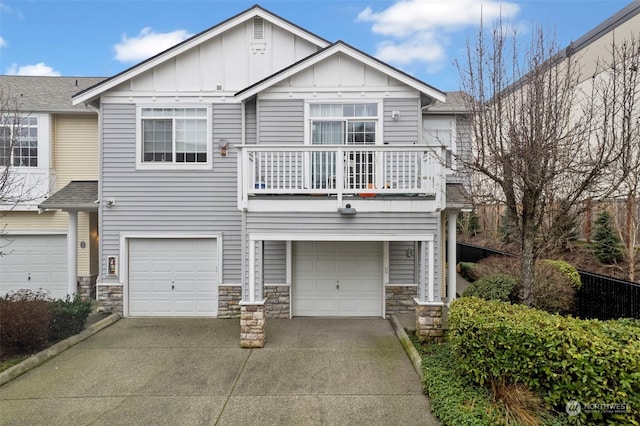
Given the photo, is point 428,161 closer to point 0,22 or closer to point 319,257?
point 319,257

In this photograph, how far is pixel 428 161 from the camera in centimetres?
643

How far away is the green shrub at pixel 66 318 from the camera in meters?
6.52

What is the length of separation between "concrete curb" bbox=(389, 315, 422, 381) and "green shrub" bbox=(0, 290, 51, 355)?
670cm

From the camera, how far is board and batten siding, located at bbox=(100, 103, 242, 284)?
835 centimetres

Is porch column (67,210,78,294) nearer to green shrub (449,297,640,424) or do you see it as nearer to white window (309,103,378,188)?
white window (309,103,378,188)

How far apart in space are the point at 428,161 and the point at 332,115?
9.15 feet

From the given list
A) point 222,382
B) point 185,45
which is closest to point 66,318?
point 222,382

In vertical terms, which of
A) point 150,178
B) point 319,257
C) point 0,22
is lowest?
point 319,257

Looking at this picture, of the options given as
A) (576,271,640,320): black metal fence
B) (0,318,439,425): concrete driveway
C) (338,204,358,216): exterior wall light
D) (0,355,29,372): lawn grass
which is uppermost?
(338,204,358,216): exterior wall light

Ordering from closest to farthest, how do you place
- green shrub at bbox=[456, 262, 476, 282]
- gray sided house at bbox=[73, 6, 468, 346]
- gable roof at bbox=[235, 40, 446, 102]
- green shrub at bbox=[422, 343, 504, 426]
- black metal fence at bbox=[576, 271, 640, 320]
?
green shrub at bbox=[422, 343, 504, 426] → black metal fence at bbox=[576, 271, 640, 320] → gable roof at bbox=[235, 40, 446, 102] → gray sided house at bbox=[73, 6, 468, 346] → green shrub at bbox=[456, 262, 476, 282]

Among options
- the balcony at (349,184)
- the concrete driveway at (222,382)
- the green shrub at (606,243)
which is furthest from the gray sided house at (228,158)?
the green shrub at (606,243)

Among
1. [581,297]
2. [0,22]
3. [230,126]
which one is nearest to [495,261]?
[581,297]
